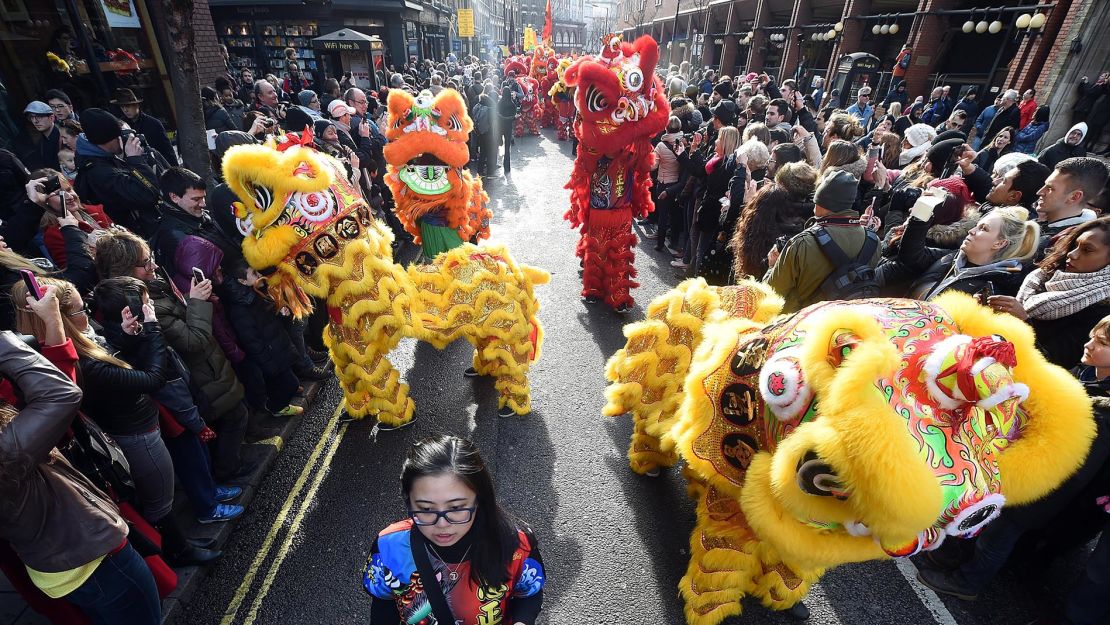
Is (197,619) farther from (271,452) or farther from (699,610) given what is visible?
(699,610)

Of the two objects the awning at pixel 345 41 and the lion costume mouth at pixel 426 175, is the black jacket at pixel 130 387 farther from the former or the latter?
the awning at pixel 345 41

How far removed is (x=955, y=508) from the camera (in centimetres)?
142

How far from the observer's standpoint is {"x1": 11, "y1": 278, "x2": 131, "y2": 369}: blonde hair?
1.80 metres

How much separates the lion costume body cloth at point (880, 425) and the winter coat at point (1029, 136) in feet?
30.3

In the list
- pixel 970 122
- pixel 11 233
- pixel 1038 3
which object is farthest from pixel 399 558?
pixel 1038 3

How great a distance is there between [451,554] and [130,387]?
1.71m

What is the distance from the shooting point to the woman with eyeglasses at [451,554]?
4.76ft

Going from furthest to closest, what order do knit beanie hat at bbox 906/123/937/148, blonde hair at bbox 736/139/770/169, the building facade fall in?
the building facade → knit beanie hat at bbox 906/123/937/148 → blonde hair at bbox 736/139/770/169

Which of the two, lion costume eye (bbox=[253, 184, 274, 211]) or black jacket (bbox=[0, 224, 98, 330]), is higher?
lion costume eye (bbox=[253, 184, 274, 211])

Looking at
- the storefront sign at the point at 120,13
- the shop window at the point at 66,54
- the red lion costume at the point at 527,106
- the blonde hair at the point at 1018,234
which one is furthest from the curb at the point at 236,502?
the red lion costume at the point at 527,106

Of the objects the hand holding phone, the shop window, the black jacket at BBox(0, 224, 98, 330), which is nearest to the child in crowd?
the black jacket at BBox(0, 224, 98, 330)

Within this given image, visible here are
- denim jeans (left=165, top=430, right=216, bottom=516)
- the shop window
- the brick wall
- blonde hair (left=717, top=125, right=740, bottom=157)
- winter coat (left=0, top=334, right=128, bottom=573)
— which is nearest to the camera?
winter coat (left=0, top=334, right=128, bottom=573)

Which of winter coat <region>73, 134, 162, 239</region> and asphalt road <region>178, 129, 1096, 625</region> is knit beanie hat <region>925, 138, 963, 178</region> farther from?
winter coat <region>73, 134, 162, 239</region>

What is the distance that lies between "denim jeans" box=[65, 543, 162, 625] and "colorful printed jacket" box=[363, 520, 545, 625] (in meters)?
1.17
